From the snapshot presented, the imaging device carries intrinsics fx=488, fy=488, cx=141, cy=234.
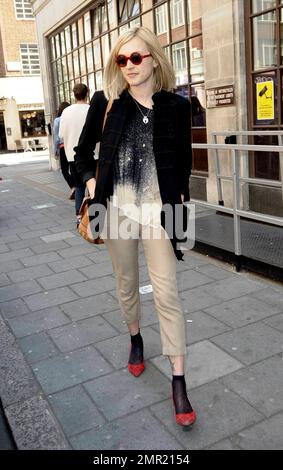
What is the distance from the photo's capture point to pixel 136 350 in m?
3.02

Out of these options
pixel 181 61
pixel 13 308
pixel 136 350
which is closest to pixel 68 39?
pixel 181 61

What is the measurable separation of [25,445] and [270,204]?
370cm

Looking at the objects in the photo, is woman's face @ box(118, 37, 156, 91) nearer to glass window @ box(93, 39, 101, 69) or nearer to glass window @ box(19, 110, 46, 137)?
glass window @ box(93, 39, 101, 69)

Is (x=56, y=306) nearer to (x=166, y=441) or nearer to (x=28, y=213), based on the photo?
(x=166, y=441)

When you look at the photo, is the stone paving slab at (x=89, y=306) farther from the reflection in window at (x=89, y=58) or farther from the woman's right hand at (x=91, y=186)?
the reflection in window at (x=89, y=58)

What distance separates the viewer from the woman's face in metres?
2.43

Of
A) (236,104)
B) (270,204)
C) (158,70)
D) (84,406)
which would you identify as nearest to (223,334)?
(84,406)

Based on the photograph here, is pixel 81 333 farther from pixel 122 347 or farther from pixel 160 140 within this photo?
pixel 160 140

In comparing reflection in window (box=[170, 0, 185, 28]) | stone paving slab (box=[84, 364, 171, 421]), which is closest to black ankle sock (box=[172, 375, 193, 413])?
stone paving slab (box=[84, 364, 171, 421])

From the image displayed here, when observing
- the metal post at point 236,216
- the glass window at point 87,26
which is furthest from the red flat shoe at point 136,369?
the glass window at point 87,26

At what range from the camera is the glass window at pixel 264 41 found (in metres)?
6.19

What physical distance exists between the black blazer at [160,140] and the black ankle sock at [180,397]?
2.10 ft

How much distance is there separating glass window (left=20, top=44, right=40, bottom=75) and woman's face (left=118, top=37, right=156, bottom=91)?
3300 cm

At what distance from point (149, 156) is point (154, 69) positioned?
47 cm
